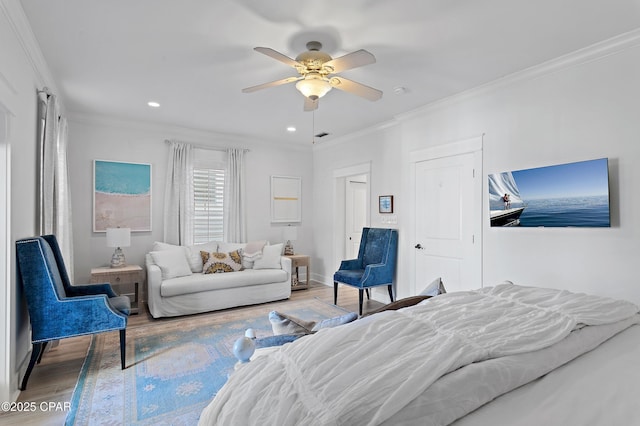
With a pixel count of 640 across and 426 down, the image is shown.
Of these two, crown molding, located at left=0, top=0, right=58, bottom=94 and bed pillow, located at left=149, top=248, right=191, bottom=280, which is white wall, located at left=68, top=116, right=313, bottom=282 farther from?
crown molding, located at left=0, top=0, right=58, bottom=94

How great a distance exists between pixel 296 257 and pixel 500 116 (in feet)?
12.0

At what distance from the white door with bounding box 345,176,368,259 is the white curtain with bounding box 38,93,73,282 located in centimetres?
418

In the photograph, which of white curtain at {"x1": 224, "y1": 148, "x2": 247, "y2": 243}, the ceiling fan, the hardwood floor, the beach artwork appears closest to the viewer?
the hardwood floor

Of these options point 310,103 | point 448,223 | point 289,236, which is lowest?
point 289,236

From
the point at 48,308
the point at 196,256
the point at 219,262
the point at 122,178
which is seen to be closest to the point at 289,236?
the point at 219,262

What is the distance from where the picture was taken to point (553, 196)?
2932 millimetres

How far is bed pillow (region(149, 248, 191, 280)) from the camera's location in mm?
4371

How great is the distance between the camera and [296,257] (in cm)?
570

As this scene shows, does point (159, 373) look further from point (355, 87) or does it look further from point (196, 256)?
point (355, 87)

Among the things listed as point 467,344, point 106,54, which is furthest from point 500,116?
point 106,54

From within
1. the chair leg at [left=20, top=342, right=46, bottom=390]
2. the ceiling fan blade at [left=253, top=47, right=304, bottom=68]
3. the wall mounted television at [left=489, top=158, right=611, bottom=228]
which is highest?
the ceiling fan blade at [left=253, top=47, right=304, bottom=68]

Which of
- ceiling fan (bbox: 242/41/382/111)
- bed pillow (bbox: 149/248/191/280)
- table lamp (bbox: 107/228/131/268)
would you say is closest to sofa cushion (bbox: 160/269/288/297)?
bed pillow (bbox: 149/248/191/280)

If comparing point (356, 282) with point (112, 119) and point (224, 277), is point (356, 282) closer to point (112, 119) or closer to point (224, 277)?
point (224, 277)

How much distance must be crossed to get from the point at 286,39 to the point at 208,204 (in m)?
3.52
